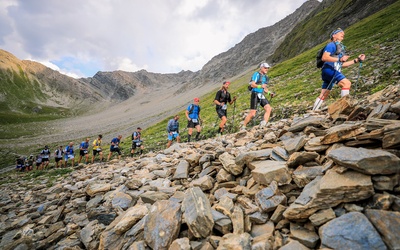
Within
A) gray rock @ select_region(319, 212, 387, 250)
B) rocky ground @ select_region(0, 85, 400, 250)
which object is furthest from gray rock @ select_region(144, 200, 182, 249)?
gray rock @ select_region(319, 212, 387, 250)

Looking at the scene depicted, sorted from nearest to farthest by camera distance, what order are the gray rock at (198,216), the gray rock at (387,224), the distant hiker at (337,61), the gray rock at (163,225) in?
the gray rock at (387,224)
the gray rock at (198,216)
the gray rock at (163,225)
the distant hiker at (337,61)

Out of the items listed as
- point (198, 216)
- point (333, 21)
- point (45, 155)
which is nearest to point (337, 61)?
point (198, 216)

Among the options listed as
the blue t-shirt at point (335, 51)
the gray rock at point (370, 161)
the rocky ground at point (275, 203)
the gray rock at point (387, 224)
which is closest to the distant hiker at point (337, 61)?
the blue t-shirt at point (335, 51)

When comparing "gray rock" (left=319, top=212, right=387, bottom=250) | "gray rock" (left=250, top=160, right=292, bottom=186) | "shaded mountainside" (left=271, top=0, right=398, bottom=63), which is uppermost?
"shaded mountainside" (left=271, top=0, right=398, bottom=63)

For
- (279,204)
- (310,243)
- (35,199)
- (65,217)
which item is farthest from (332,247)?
(35,199)

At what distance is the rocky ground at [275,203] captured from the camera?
2.90 meters

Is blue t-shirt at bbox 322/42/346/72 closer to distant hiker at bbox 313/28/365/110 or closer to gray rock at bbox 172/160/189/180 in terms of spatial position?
distant hiker at bbox 313/28/365/110

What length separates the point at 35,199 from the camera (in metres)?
9.83

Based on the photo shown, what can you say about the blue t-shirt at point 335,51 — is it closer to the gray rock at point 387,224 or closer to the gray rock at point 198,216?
the gray rock at point 387,224

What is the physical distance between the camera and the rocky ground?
2.90 metres

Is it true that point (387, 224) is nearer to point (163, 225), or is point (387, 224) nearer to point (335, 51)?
point (163, 225)

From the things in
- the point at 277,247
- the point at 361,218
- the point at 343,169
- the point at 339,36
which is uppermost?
the point at 339,36

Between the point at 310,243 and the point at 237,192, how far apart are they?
6.52 ft

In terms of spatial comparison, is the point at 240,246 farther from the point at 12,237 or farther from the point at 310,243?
the point at 12,237
